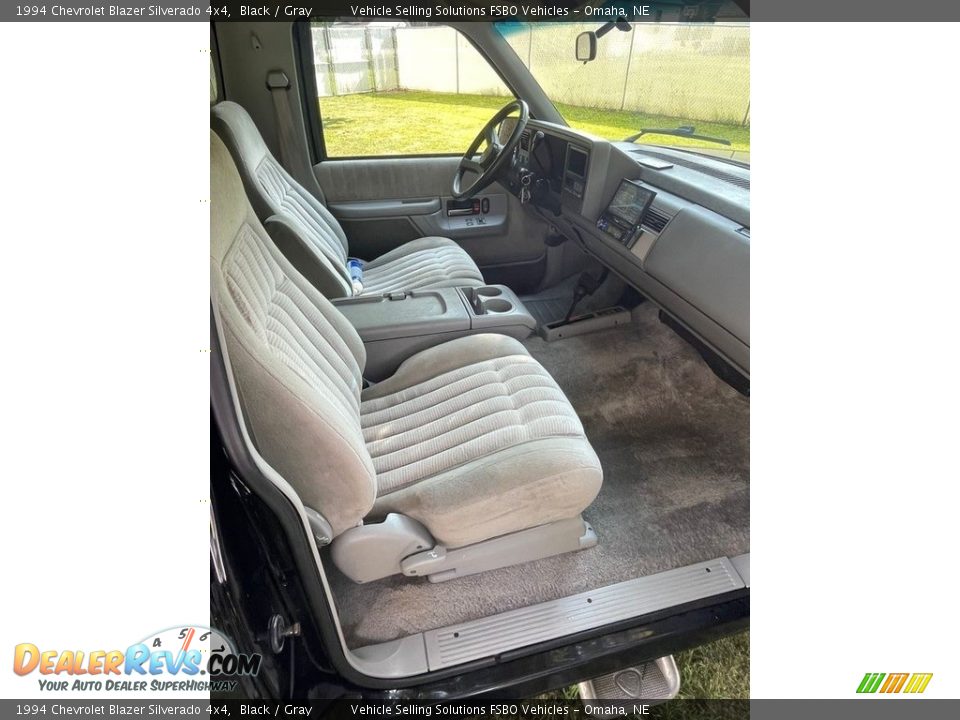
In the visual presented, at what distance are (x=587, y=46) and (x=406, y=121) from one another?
97cm

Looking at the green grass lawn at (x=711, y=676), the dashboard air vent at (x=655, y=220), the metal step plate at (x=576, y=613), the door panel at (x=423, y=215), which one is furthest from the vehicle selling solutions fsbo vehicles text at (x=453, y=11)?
the green grass lawn at (x=711, y=676)

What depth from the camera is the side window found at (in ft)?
7.20

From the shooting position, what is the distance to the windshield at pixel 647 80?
4.97ft

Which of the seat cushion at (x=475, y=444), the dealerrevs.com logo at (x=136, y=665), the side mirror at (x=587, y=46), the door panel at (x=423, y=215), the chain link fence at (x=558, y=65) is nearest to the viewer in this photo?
the dealerrevs.com logo at (x=136, y=665)

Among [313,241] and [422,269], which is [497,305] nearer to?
[422,269]

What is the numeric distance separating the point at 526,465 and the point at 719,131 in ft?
3.98

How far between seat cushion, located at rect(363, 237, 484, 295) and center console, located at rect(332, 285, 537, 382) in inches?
10.0

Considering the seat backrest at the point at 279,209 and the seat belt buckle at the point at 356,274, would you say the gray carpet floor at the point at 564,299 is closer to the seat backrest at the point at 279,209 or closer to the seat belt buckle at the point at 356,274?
the seat belt buckle at the point at 356,274

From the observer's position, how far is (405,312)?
1.52 m

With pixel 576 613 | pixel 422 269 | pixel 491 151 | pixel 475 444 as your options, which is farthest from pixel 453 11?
pixel 576 613

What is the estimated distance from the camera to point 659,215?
5.29ft

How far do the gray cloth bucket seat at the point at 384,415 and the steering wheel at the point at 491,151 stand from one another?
821 mm

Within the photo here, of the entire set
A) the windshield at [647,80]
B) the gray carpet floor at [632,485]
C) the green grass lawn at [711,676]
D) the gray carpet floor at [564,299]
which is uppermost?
the windshield at [647,80]
